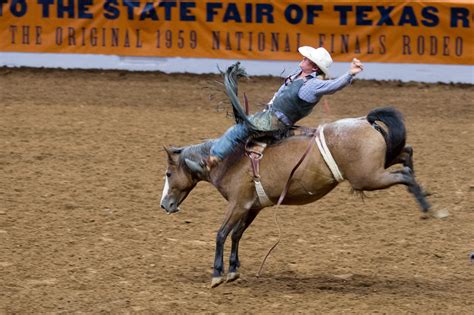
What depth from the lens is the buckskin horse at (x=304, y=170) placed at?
23.2 feet

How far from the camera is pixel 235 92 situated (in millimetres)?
7461

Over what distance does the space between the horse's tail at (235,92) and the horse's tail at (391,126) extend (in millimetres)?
907

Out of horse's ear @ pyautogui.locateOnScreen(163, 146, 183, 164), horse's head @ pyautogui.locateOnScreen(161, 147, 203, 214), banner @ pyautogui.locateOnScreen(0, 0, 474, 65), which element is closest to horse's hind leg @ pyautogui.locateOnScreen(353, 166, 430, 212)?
horse's head @ pyautogui.locateOnScreen(161, 147, 203, 214)

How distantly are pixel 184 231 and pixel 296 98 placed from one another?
2.23 metres

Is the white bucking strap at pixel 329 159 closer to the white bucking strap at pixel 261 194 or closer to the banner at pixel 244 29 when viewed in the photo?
the white bucking strap at pixel 261 194

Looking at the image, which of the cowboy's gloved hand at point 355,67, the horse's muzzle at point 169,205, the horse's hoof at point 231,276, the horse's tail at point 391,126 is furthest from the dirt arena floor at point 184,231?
the cowboy's gloved hand at point 355,67

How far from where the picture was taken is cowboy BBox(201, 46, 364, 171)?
7074mm

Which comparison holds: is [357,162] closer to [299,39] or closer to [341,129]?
[341,129]

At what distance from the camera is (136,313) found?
22.2 feet

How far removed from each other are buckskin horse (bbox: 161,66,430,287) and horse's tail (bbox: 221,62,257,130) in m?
0.28

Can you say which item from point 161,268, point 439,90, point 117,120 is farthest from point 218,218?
point 439,90

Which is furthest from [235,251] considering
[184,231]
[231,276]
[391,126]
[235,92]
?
[391,126]

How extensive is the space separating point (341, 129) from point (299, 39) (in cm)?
920

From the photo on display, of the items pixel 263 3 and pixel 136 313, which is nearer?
pixel 136 313
